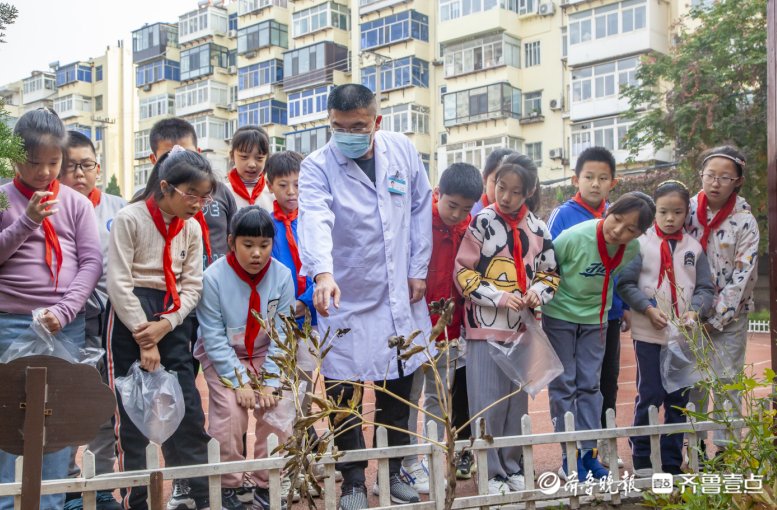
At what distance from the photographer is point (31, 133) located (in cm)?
341

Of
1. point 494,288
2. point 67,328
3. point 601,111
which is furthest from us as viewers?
point 601,111

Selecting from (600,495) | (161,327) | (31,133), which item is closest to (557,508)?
(600,495)

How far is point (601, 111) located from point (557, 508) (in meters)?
23.7

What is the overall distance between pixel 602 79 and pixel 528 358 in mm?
23662

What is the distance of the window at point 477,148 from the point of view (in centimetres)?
2839

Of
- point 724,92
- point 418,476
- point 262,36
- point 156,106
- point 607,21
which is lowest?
point 418,476

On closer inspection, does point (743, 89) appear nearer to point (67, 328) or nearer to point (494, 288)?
point (494, 288)

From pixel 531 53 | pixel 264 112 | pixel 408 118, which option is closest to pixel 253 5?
pixel 264 112

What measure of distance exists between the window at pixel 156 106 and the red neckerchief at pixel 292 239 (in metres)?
38.6

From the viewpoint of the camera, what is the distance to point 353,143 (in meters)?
3.81

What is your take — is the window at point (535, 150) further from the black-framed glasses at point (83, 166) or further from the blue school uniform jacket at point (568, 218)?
the black-framed glasses at point (83, 166)

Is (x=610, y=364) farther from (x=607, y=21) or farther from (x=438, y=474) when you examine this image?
(x=607, y=21)

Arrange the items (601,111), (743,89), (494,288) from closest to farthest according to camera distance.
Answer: (494,288), (743,89), (601,111)

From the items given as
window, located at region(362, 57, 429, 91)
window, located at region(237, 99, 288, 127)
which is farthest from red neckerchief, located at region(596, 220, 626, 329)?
window, located at region(237, 99, 288, 127)
